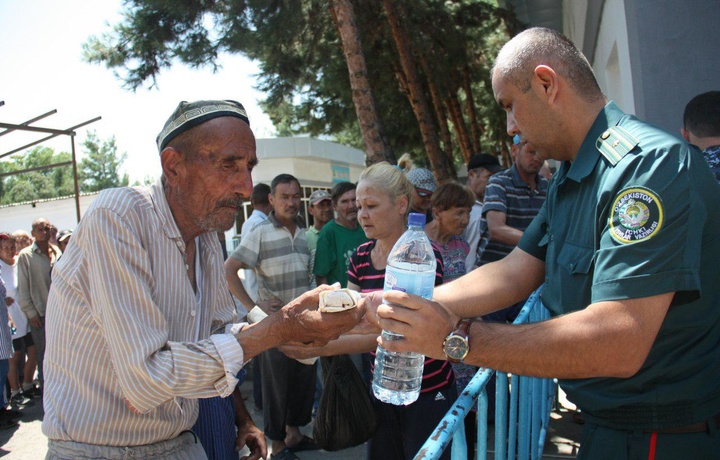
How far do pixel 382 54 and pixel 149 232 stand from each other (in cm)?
1308

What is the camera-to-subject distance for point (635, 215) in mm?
1545

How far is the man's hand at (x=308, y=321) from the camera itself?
219 cm

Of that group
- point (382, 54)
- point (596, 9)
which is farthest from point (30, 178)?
point (596, 9)

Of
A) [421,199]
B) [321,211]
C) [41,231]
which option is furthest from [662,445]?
[41,231]

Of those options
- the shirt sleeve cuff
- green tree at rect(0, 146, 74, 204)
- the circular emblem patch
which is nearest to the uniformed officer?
the circular emblem patch

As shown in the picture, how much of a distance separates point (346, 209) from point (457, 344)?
4.20 meters

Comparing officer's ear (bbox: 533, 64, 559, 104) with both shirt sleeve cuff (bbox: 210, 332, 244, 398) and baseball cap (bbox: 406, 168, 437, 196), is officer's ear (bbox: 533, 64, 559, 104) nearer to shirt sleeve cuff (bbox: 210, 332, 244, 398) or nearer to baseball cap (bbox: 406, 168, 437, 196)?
shirt sleeve cuff (bbox: 210, 332, 244, 398)

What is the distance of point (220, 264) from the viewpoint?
2.59 m

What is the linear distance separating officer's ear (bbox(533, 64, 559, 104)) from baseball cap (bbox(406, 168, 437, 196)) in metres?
4.19

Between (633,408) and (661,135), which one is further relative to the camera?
(633,408)

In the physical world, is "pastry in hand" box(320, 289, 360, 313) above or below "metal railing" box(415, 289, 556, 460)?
above

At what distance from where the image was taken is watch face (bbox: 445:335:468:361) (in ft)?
5.88

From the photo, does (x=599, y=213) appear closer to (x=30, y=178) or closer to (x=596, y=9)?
(x=596, y=9)

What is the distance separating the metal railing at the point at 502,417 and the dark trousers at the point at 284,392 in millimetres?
2234
